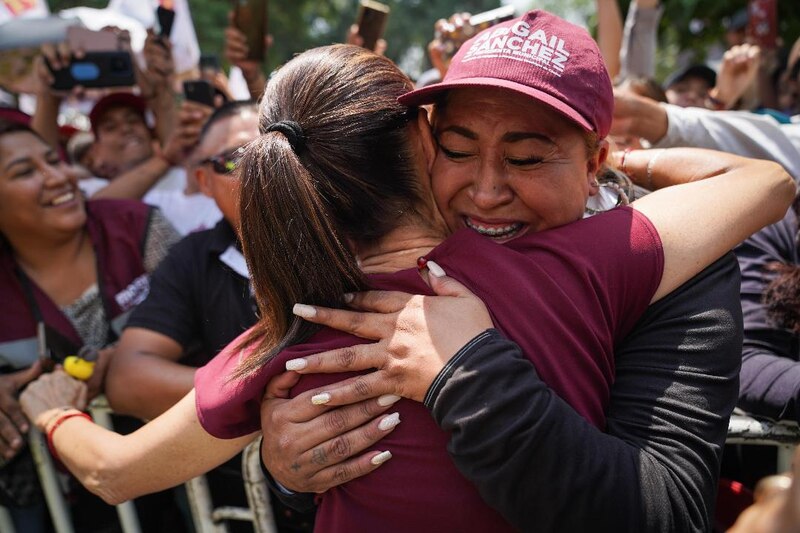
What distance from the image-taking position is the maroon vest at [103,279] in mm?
2979

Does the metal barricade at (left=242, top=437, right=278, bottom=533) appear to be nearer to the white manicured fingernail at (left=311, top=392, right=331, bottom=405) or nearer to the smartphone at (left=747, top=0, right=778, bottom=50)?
the white manicured fingernail at (left=311, top=392, right=331, bottom=405)

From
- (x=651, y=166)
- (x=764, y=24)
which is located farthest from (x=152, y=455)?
(x=764, y=24)

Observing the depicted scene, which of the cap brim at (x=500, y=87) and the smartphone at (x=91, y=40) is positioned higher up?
the cap brim at (x=500, y=87)

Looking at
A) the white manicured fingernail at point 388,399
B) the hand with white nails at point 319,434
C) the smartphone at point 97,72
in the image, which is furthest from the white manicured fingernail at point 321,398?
the smartphone at point 97,72

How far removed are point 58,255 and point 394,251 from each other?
8.02 feet

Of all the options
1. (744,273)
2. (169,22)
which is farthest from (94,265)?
(744,273)

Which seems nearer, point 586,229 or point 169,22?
point 586,229

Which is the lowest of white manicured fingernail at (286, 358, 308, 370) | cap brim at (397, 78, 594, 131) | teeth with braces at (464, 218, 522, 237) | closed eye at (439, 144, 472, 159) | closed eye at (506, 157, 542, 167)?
white manicured fingernail at (286, 358, 308, 370)

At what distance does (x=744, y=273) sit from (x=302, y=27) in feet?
→ 74.9

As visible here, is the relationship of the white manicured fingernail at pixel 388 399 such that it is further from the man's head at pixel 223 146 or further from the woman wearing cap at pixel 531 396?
the man's head at pixel 223 146

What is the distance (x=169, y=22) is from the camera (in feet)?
14.1

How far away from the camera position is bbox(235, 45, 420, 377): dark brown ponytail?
1.32 metres

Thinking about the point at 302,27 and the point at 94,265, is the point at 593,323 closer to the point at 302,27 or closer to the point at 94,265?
the point at 94,265

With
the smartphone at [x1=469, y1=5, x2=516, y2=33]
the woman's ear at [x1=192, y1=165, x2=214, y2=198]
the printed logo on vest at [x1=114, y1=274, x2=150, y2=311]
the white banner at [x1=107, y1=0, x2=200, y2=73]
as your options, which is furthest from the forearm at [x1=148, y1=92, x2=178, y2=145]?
the smartphone at [x1=469, y1=5, x2=516, y2=33]
